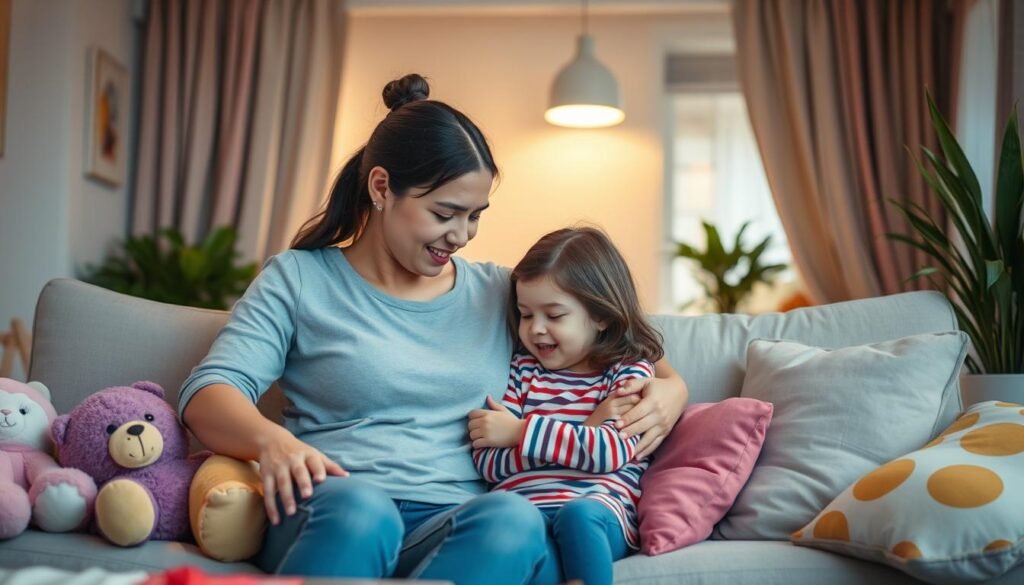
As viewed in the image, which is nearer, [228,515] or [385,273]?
[228,515]

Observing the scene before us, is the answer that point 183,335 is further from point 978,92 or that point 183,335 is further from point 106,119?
point 978,92

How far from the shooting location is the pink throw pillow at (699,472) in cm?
159

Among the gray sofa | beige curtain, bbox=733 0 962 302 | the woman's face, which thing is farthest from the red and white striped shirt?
beige curtain, bbox=733 0 962 302

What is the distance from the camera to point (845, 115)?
4.43m

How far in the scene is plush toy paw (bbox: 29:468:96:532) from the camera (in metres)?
1.50

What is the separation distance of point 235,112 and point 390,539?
11.9ft

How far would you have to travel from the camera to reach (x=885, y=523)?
1442 mm

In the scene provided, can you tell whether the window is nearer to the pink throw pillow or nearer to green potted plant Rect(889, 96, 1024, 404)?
green potted plant Rect(889, 96, 1024, 404)

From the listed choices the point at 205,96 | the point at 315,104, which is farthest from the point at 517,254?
the point at 205,96

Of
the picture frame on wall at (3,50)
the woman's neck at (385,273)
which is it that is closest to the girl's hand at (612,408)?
the woman's neck at (385,273)

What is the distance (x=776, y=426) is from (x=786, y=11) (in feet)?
10.4

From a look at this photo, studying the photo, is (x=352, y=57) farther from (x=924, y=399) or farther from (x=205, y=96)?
(x=924, y=399)

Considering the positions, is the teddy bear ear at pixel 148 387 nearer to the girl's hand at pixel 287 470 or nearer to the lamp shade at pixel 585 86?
the girl's hand at pixel 287 470

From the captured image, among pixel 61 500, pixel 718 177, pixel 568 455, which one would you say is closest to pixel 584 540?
pixel 568 455
